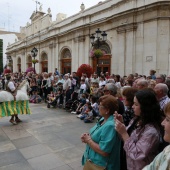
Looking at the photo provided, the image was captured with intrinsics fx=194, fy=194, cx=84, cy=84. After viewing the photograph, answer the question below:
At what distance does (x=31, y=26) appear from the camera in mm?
32844

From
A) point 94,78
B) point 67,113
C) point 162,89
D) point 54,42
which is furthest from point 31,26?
point 162,89

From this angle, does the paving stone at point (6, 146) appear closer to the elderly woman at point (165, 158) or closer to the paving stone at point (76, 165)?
the paving stone at point (76, 165)

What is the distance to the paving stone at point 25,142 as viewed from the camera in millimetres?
4992

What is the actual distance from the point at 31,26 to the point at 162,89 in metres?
32.5

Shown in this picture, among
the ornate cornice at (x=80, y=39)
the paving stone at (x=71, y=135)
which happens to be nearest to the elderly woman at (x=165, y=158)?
the paving stone at (x=71, y=135)

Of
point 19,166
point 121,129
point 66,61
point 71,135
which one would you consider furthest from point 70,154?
point 66,61

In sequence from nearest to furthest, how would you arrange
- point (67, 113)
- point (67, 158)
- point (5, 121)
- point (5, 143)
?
point (67, 158) → point (5, 143) → point (5, 121) → point (67, 113)

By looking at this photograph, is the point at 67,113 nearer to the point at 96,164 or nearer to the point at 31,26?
the point at 96,164

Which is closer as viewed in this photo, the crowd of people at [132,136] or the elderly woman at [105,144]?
the crowd of people at [132,136]

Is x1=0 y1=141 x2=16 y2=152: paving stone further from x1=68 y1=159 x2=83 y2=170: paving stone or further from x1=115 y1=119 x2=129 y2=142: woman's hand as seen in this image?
x1=115 y1=119 x2=129 y2=142: woman's hand

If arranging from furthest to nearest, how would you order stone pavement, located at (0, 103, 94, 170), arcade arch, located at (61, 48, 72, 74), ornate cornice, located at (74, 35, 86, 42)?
arcade arch, located at (61, 48, 72, 74)
ornate cornice, located at (74, 35, 86, 42)
stone pavement, located at (0, 103, 94, 170)

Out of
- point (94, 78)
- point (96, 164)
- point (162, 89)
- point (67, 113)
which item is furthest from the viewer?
point (94, 78)

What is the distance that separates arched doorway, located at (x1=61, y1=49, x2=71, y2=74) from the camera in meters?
21.8

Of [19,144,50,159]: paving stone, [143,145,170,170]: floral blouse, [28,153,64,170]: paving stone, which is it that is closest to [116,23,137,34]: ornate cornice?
[19,144,50,159]: paving stone
